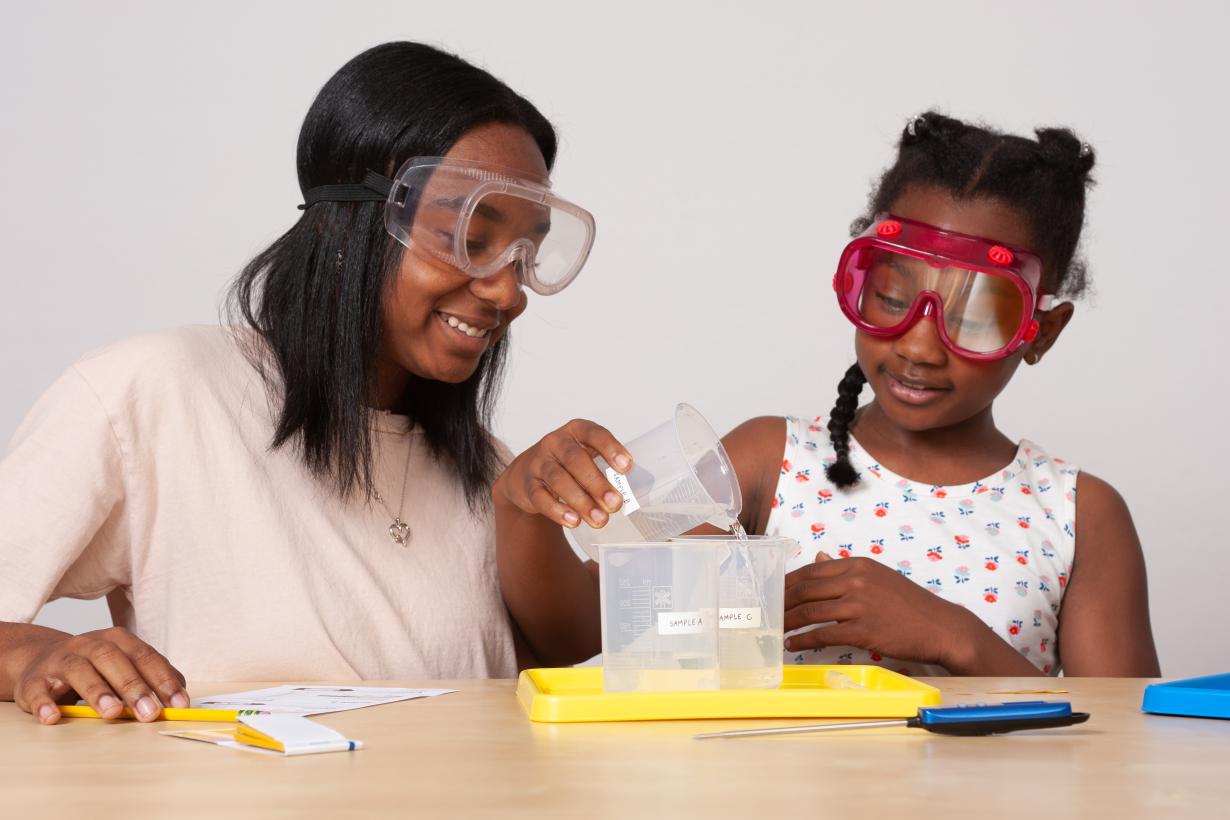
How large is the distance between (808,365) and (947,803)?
8.38 feet

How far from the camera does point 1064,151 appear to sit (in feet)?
7.72

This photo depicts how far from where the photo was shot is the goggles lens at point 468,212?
193 centimetres

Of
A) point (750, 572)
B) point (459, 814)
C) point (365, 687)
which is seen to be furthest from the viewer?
point (365, 687)

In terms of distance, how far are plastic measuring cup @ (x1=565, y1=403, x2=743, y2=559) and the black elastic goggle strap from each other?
61 cm

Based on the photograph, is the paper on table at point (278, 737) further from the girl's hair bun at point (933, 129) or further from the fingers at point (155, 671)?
the girl's hair bun at point (933, 129)

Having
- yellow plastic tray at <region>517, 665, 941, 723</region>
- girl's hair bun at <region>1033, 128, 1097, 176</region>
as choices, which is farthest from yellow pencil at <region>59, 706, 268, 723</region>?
girl's hair bun at <region>1033, 128, 1097, 176</region>

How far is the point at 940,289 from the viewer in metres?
2.18

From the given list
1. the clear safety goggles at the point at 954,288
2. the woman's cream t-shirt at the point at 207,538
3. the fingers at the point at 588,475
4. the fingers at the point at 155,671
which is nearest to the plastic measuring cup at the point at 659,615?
the fingers at the point at 588,475

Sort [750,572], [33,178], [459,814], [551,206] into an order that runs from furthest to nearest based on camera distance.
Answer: [33,178] → [551,206] → [750,572] → [459,814]

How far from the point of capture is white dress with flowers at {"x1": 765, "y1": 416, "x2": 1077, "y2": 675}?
2.22m

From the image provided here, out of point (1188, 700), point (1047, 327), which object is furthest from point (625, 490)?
point (1047, 327)

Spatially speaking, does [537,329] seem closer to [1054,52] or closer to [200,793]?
[1054,52]

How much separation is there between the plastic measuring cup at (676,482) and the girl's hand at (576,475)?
0.03m

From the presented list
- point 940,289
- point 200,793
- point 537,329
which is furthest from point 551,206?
point 537,329
